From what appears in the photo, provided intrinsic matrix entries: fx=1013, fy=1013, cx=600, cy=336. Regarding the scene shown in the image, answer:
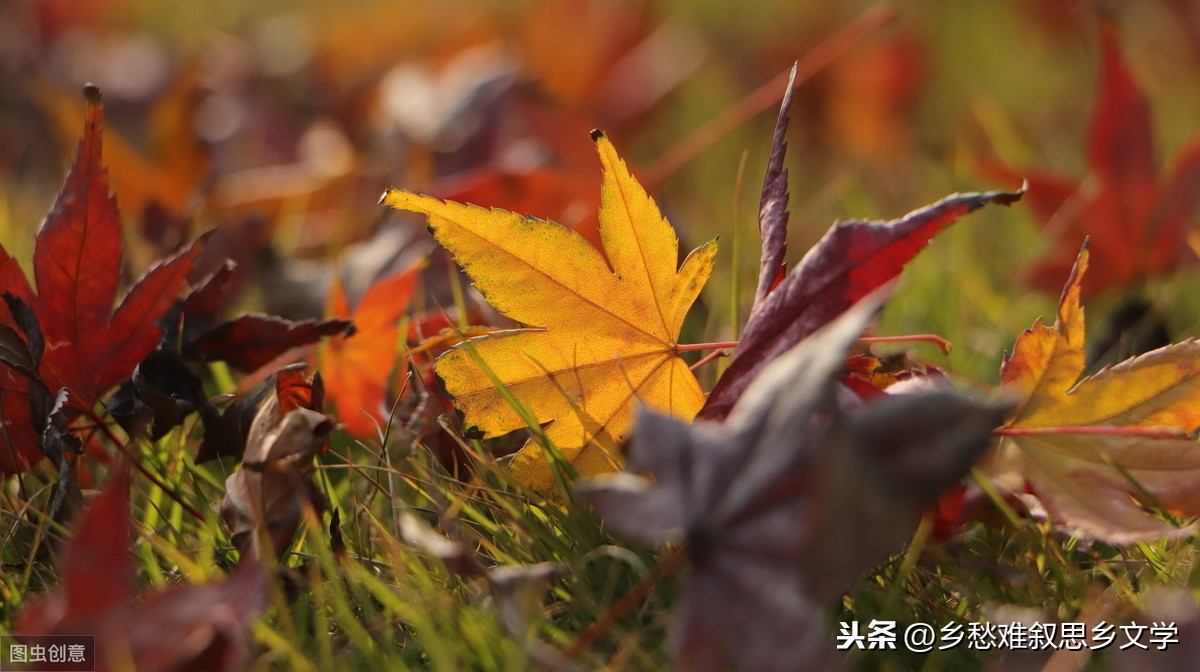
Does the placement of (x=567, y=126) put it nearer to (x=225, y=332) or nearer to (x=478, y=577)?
(x=225, y=332)

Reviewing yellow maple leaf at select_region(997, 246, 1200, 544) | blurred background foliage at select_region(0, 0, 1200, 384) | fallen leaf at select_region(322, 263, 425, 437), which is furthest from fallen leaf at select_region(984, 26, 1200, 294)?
fallen leaf at select_region(322, 263, 425, 437)

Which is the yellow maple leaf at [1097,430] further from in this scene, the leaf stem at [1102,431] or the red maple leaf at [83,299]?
the red maple leaf at [83,299]

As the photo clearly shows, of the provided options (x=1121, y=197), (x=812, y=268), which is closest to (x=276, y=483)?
(x=812, y=268)

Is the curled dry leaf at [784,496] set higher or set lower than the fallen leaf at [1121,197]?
lower

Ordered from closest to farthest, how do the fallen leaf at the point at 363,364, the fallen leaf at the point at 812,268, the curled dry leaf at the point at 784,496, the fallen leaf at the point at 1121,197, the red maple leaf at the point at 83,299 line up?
1. the curled dry leaf at the point at 784,496
2. the fallen leaf at the point at 812,268
3. the red maple leaf at the point at 83,299
4. the fallen leaf at the point at 363,364
5. the fallen leaf at the point at 1121,197

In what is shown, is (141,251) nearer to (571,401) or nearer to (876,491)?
(571,401)

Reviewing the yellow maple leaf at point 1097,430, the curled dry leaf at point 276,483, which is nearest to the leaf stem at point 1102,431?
the yellow maple leaf at point 1097,430
